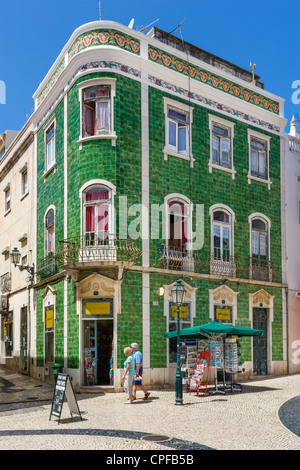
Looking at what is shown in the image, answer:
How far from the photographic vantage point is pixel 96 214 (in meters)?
19.4

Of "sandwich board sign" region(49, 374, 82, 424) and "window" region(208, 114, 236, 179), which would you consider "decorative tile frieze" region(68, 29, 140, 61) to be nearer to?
"window" region(208, 114, 236, 179)

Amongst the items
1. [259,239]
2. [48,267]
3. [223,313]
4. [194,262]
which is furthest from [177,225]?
[48,267]

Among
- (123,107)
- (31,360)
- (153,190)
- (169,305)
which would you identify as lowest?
(31,360)

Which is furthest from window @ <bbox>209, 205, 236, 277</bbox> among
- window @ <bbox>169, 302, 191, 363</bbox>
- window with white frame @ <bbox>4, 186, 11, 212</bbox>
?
window with white frame @ <bbox>4, 186, 11, 212</bbox>

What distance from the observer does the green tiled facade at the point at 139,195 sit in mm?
19266

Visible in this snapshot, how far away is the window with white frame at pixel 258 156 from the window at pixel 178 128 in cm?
378

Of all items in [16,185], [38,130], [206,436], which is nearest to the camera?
[206,436]

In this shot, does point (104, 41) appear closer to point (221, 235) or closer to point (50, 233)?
point (50, 233)

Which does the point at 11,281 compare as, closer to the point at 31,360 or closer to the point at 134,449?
the point at 31,360

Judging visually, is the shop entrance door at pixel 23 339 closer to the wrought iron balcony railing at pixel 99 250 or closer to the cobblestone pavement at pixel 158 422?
the cobblestone pavement at pixel 158 422

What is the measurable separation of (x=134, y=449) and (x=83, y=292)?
9.76 m

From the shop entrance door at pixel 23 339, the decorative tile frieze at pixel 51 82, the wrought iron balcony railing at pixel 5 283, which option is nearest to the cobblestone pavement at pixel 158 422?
the shop entrance door at pixel 23 339

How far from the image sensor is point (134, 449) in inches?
377

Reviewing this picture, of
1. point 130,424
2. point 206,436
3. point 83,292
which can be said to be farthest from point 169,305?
point 206,436
